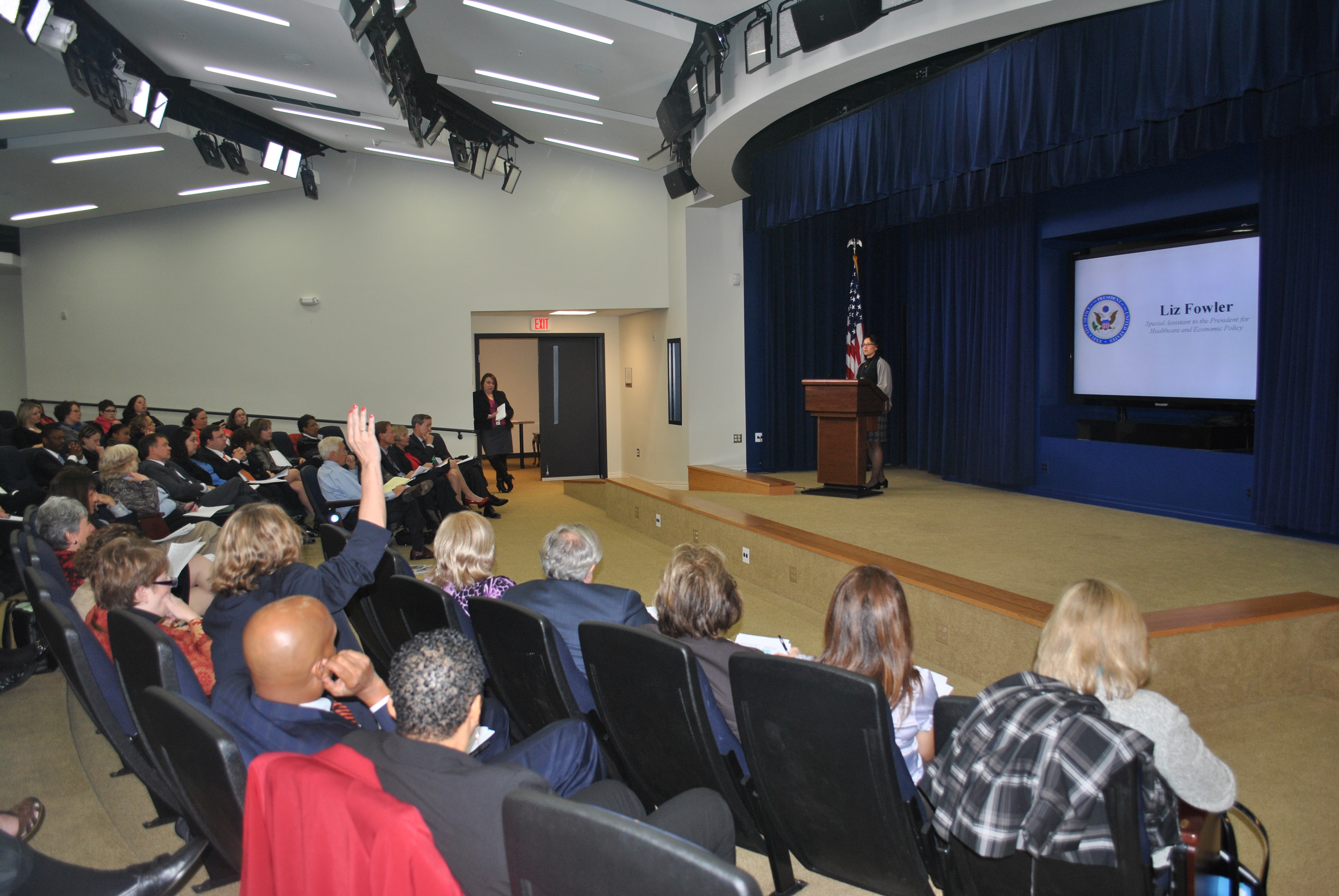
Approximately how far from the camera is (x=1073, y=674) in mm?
A: 1941

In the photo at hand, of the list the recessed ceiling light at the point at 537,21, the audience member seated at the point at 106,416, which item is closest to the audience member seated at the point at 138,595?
the recessed ceiling light at the point at 537,21

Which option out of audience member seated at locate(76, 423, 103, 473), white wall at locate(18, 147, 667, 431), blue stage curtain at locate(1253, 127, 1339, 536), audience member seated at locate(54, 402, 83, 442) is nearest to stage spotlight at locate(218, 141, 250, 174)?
white wall at locate(18, 147, 667, 431)

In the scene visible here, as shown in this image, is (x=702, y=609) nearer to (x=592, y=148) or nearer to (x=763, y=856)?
(x=763, y=856)

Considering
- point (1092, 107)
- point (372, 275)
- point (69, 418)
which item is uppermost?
point (1092, 107)

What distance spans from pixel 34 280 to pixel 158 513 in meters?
8.92

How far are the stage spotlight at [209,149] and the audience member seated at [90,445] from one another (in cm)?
293

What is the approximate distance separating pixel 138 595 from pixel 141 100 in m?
6.30

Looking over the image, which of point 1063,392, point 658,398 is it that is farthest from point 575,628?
point 658,398

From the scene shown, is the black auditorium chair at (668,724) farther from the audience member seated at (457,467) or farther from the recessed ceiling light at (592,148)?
A: the recessed ceiling light at (592,148)

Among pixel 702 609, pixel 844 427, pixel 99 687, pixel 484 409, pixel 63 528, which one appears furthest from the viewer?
pixel 484 409

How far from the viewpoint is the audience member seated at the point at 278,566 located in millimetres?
2633

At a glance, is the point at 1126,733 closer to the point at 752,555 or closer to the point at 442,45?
the point at 752,555

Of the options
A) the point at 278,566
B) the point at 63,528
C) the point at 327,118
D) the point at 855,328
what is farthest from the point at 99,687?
the point at 855,328

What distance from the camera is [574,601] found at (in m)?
A: 2.83
